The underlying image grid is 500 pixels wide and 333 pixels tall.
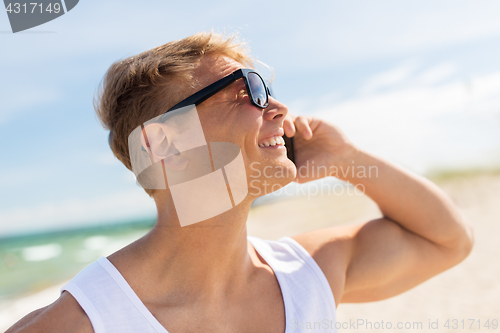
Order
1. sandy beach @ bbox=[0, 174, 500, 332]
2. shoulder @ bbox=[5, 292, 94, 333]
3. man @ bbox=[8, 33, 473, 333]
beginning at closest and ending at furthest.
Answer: shoulder @ bbox=[5, 292, 94, 333], man @ bbox=[8, 33, 473, 333], sandy beach @ bbox=[0, 174, 500, 332]

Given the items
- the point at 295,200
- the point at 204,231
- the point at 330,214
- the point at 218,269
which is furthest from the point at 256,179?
the point at 295,200

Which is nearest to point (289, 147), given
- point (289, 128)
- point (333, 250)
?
point (289, 128)

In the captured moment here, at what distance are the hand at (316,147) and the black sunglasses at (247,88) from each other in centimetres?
37

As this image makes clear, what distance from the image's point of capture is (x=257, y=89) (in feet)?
6.98

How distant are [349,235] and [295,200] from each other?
29.3 meters

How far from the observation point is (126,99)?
2.10 meters

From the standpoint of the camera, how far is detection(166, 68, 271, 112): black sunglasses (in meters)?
1.98

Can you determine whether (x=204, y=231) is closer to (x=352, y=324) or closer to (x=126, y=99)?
(x=126, y=99)

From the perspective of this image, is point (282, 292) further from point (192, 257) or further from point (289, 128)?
point (289, 128)

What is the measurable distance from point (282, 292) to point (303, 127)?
1.13 m

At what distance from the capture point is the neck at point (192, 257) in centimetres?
184

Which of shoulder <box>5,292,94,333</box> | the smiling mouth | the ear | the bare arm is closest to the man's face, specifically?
the smiling mouth

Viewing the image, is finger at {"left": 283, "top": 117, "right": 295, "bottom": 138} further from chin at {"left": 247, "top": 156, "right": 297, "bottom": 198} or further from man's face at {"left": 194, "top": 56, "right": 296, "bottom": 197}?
chin at {"left": 247, "top": 156, "right": 297, "bottom": 198}

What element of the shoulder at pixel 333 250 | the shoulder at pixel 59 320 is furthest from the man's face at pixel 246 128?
the shoulder at pixel 59 320
